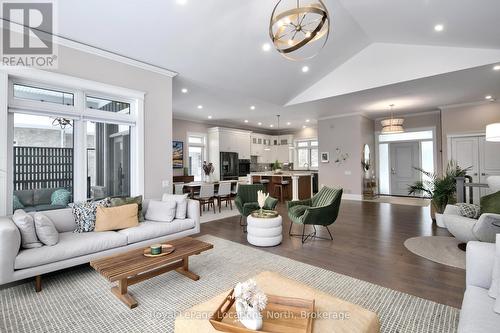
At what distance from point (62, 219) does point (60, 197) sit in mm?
660

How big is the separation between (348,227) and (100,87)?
17.3 feet

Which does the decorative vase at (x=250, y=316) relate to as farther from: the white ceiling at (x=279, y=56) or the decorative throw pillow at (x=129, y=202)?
the white ceiling at (x=279, y=56)

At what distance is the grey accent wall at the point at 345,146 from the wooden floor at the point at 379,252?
2628 mm

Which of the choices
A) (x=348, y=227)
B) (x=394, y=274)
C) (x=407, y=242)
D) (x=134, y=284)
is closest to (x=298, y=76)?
(x=348, y=227)

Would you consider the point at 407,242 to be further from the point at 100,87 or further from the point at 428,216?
the point at 100,87

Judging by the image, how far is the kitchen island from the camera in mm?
8391

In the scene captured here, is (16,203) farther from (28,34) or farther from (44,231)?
(28,34)

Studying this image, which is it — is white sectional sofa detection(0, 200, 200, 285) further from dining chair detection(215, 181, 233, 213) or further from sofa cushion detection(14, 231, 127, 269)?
dining chair detection(215, 181, 233, 213)

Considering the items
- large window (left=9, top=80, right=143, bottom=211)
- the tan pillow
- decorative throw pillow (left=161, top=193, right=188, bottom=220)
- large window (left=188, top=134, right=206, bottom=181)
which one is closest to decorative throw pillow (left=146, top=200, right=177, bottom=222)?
decorative throw pillow (left=161, top=193, right=188, bottom=220)

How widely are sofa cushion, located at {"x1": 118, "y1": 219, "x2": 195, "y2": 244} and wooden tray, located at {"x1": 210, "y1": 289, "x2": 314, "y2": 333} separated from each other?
229 cm

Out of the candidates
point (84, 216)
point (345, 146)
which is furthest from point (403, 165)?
point (84, 216)

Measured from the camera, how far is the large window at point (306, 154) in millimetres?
11594

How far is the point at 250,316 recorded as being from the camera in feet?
4.48

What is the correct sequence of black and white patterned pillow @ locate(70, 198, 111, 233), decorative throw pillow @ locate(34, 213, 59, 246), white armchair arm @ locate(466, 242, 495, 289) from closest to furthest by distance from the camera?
white armchair arm @ locate(466, 242, 495, 289)
decorative throw pillow @ locate(34, 213, 59, 246)
black and white patterned pillow @ locate(70, 198, 111, 233)
